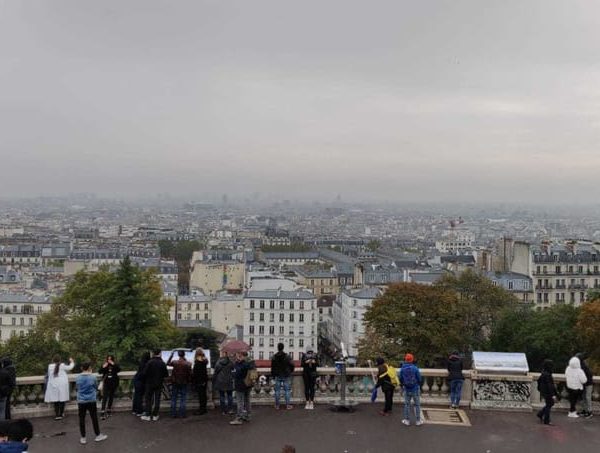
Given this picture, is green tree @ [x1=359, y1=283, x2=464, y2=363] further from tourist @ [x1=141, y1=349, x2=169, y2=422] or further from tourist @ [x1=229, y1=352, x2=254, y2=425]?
tourist @ [x1=141, y1=349, x2=169, y2=422]

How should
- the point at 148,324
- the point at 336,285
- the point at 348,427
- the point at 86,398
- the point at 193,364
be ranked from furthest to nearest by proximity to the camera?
the point at 336,285 < the point at 148,324 < the point at 193,364 < the point at 348,427 < the point at 86,398

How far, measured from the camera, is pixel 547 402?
13.7 metres

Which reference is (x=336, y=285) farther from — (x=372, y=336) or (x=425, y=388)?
(x=425, y=388)

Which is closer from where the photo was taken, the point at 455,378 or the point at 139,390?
the point at 139,390

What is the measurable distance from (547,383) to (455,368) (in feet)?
6.05

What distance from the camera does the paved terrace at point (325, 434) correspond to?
1234 centimetres

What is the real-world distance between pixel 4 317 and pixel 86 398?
225 feet

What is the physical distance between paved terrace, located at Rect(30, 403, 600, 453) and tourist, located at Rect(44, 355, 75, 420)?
286 mm

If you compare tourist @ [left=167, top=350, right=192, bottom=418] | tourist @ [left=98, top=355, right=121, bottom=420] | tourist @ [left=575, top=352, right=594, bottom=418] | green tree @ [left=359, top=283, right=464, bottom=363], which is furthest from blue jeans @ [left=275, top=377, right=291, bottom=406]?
A: green tree @ [left=359, top=283, right=464, bottom=363]

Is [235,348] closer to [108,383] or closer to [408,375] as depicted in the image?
[108,383]

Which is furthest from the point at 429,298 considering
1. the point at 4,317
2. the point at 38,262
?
the point at 38,262

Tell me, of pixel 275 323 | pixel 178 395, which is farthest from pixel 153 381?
pixel 275 323

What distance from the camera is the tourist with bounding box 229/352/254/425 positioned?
1362 centimetres

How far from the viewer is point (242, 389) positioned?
13.6 metres
